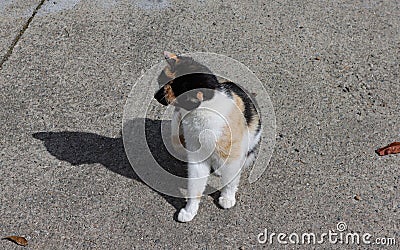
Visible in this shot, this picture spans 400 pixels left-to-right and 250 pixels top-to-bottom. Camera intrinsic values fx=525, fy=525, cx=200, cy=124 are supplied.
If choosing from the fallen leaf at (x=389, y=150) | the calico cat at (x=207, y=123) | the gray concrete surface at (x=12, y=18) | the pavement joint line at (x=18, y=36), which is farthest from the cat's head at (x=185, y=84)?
the gray concrete surface at (x=12, y=18)

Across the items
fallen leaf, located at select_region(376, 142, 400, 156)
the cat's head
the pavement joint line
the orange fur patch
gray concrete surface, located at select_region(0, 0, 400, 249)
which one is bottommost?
fallen leaf, located at select_region(376, 142, 400, 156)

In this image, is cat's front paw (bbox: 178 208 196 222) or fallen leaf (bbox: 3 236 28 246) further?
cat's front paw (bbox: 178 208 196 222)

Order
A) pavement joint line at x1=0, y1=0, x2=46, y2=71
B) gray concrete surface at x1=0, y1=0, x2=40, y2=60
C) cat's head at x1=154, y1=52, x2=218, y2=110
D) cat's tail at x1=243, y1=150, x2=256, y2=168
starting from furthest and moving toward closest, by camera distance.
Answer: gray concrete surface at x1=0, y1=0, x2=40, y2=60 < pavement joint line at x1=0, y1=0, x2=46, y2=71 < cat's tail at x1=243, y1=150, x2=256, y2=168 < cat's head at x1=154, y1=52, x2=218, y2=110

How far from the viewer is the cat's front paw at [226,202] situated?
12.0 ft

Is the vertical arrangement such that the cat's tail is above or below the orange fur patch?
below

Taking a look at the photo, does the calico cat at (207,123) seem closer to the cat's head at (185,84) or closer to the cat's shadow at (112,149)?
the cat's head at (185,84)

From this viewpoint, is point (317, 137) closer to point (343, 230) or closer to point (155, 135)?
point (343, 230)

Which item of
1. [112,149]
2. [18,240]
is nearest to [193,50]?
[112,149]

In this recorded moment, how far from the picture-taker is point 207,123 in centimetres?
312

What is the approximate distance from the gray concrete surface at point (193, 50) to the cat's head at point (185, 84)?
99cm

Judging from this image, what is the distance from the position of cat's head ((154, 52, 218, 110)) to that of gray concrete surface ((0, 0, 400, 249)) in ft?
3.23

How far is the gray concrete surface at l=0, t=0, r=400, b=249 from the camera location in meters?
3.58

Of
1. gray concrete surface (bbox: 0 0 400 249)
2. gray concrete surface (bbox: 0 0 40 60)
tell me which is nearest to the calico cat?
gray concrete surface (bbox: 0 0 400 249)

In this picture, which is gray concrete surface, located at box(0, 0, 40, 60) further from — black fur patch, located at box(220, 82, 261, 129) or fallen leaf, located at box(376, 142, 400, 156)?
fallen leaf, located at box(376, 142, 400, 156)
